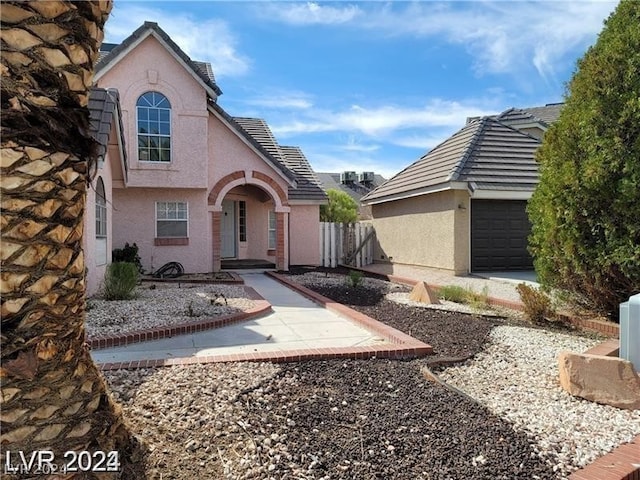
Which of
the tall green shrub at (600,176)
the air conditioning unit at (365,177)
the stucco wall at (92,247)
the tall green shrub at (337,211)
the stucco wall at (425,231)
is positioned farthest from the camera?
the air conditioning unit at (365,177)

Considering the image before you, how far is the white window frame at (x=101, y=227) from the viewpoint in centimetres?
1065

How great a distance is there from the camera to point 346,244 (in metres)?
20.1

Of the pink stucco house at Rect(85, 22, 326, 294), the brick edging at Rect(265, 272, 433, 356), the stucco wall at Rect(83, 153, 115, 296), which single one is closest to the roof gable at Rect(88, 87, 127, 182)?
the stucco wall at Rect(83, 153, 115, 296)

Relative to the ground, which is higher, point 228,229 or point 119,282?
point 228,229

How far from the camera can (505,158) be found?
16.1 m

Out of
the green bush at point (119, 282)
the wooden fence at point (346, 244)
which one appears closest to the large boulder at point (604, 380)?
the green bush at point (119, 282)

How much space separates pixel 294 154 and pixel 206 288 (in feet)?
38.9

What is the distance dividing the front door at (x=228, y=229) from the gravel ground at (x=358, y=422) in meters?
15.9

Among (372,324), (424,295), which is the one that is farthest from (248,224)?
(372,324)

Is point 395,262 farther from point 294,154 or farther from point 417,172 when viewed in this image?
point 294,154

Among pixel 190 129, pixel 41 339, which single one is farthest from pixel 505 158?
pixel 41 339

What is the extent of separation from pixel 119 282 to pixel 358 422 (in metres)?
7.07

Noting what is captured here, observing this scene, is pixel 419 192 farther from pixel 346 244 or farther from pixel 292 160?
pixel 292 160

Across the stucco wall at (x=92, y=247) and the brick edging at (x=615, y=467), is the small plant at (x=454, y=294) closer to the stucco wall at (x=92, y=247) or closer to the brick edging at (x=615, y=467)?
the brick edging at (x=615, y=467)
